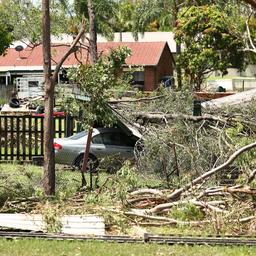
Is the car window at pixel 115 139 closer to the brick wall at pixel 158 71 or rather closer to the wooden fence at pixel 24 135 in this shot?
the wooden fence at pixel 24 135

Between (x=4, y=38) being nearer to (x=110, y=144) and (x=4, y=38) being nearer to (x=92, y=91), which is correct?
(x=110, y=144)

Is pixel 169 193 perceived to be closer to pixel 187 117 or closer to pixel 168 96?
pixel 187 117

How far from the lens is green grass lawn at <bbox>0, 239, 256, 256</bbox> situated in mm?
7387

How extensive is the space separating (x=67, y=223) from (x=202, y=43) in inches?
1346

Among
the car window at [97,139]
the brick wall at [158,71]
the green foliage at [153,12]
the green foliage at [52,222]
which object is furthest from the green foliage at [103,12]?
the green foliage at [52,222]

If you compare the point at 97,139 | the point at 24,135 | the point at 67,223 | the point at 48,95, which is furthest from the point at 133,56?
the point at 67,223

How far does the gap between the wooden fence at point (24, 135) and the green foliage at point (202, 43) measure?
21.0 m

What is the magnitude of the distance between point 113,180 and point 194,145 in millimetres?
2698

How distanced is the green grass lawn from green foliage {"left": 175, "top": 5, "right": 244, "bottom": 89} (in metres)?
32.4

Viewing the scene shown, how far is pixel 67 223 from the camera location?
877cm

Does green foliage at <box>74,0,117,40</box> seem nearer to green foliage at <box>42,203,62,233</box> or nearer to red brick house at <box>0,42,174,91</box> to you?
red brick house at <box>0,42,174,91</box>

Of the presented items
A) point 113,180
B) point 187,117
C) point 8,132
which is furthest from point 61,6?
point 113,180

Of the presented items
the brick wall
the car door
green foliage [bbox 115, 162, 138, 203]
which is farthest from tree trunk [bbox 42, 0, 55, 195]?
the brick wall

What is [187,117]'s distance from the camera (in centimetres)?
1320
